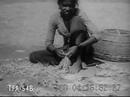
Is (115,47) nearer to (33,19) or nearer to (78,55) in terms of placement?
(78,55)

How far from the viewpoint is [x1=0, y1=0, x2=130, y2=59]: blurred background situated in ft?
16.8

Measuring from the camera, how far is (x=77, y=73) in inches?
147

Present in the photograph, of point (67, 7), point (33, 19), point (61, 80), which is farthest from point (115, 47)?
point (33, 19)

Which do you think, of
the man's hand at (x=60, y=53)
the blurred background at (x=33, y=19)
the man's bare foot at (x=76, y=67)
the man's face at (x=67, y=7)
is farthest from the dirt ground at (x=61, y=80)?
the man's face at (x=67, y=7)

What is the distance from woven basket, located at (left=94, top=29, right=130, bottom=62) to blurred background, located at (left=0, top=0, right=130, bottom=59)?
1.15 meters

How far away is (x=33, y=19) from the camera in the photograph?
7270 millimetres

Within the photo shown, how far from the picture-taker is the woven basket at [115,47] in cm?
425

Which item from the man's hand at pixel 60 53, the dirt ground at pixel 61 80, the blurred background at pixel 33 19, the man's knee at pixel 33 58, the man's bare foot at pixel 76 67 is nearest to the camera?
the dirt ground at pixel 61 80

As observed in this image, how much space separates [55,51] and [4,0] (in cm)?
614

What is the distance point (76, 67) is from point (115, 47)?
841mm

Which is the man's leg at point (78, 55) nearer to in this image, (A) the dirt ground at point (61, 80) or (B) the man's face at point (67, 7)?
(A) the dirt ground at point (61, 80)

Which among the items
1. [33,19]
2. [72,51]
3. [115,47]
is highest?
[72,51]

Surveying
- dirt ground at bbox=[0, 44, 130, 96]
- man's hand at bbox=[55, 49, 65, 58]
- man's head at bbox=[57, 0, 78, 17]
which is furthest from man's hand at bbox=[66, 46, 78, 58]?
man's head at bbox=[57, 0, 78, 17]

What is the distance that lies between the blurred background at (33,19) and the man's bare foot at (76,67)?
113 centimetres
